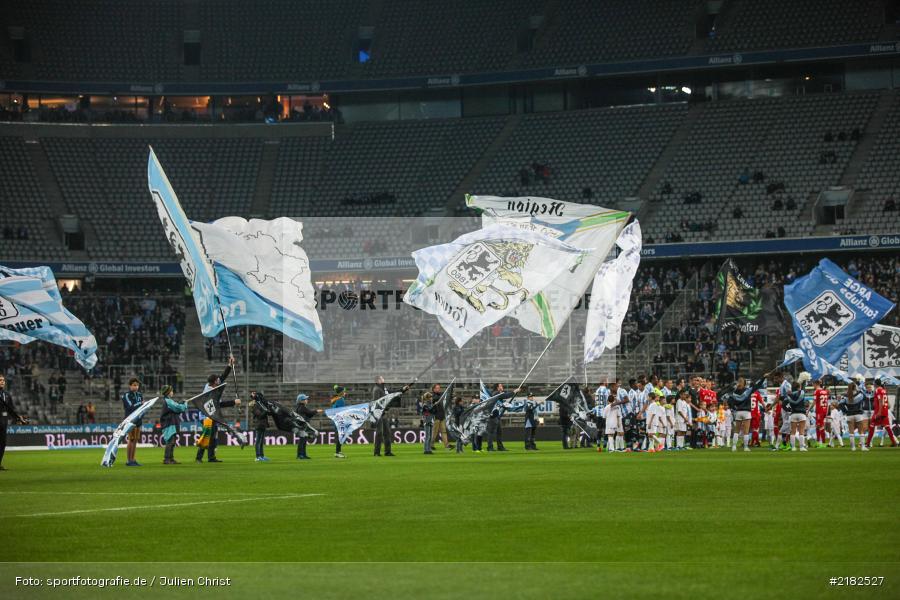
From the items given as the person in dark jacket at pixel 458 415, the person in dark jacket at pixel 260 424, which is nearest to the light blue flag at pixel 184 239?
the person in dark jacket at pixel 260 424

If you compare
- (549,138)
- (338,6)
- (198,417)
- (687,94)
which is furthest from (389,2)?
(198,417)

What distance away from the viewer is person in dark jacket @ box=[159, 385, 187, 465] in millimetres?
30266

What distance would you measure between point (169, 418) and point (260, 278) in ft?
14.2

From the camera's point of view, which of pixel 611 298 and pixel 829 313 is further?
pixel 611 298

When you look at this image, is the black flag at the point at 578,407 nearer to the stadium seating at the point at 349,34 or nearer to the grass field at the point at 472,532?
the grass field at the point at 472,532

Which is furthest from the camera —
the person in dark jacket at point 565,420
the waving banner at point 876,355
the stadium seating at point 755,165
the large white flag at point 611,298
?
the stadium seating at point 755,165

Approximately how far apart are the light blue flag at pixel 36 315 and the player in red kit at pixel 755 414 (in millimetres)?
20811

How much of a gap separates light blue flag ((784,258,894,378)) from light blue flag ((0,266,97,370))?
73.0 feet

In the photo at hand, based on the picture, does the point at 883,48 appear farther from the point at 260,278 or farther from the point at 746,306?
the point at 260,278

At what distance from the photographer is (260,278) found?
1271 inches

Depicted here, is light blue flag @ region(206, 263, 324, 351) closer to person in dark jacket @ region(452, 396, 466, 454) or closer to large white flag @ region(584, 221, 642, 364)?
person in dark jacket @ region(452, 396, 466, 454)

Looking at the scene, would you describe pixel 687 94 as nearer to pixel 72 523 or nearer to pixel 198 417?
pixel 198 417

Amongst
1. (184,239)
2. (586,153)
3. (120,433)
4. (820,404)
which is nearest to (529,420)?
(820,404)

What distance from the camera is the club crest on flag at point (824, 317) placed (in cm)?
3734
